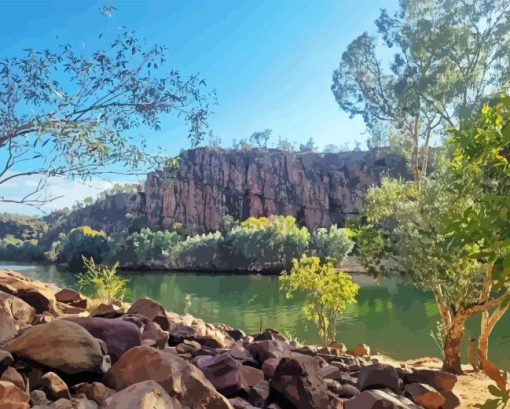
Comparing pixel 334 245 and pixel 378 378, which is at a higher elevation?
pixel 334 245

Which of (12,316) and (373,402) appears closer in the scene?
(373,402)

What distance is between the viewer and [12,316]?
5.21 m

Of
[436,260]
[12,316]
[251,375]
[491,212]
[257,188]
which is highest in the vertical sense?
[257,188]

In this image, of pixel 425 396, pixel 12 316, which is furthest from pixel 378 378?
pixel 12 316

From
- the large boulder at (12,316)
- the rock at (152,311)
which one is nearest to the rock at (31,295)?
the large boulder at (12,316)

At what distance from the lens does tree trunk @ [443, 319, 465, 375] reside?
37.8 feet

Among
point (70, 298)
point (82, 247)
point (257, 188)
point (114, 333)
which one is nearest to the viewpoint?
point (114, 333)

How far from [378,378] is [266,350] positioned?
1.13 metres

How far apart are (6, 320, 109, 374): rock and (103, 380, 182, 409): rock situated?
1.80ft

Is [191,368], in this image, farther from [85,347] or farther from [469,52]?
[469,52]

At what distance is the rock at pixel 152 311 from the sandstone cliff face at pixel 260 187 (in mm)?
93272

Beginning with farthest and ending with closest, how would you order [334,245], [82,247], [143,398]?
[82,247]
[334,245]
[143,398]

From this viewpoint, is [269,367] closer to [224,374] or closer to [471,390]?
[224,374]

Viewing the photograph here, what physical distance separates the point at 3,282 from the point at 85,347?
8.80 feet
